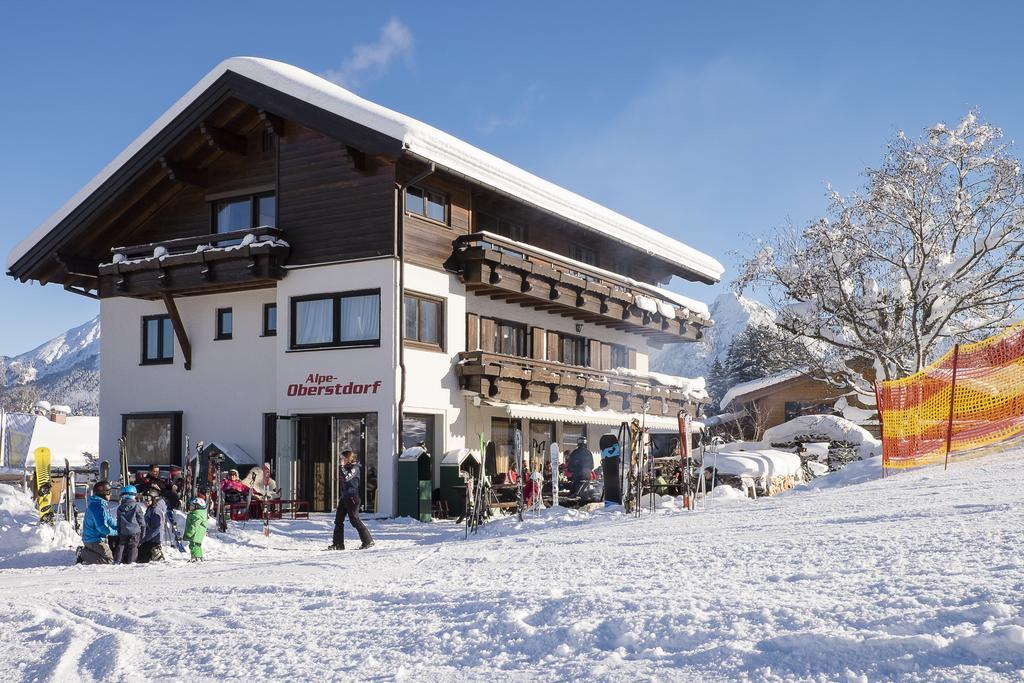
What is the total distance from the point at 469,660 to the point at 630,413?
24130 mm

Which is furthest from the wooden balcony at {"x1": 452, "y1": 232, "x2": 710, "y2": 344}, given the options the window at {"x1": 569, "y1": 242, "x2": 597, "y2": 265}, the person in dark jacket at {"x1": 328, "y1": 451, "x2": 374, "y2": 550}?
the person in dark jacket at {"x1": 328, "y1": 451, "x2": 374, "y2": 550}

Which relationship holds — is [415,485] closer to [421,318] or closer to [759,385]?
[421,318]

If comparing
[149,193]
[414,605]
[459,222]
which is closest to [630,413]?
[459,222]

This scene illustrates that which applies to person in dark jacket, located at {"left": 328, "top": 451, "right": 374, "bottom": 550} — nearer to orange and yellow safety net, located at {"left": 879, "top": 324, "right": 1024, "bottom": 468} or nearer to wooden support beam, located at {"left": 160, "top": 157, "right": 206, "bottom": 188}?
orange and yellow safety net, located at {"left": 879, "top": 324, "right": 1024, "bottom": 468}

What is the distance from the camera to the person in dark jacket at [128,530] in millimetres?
14648

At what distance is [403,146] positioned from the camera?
21.4 metres

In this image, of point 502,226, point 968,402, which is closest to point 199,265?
point 502,226

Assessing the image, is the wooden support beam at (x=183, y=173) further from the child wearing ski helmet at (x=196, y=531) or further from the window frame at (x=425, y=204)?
the child wearing ski helmet at (x=196, y=531)

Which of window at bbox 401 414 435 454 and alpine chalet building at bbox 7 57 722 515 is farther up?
alpine chalet building at bbox 7 57 722 515

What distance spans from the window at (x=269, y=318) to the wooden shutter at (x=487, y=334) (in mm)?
4993

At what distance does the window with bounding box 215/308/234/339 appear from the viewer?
2600 cm

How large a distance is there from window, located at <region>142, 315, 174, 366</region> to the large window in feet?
4.79

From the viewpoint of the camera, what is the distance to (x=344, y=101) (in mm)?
22328

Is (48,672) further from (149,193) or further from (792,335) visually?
(792,335)
